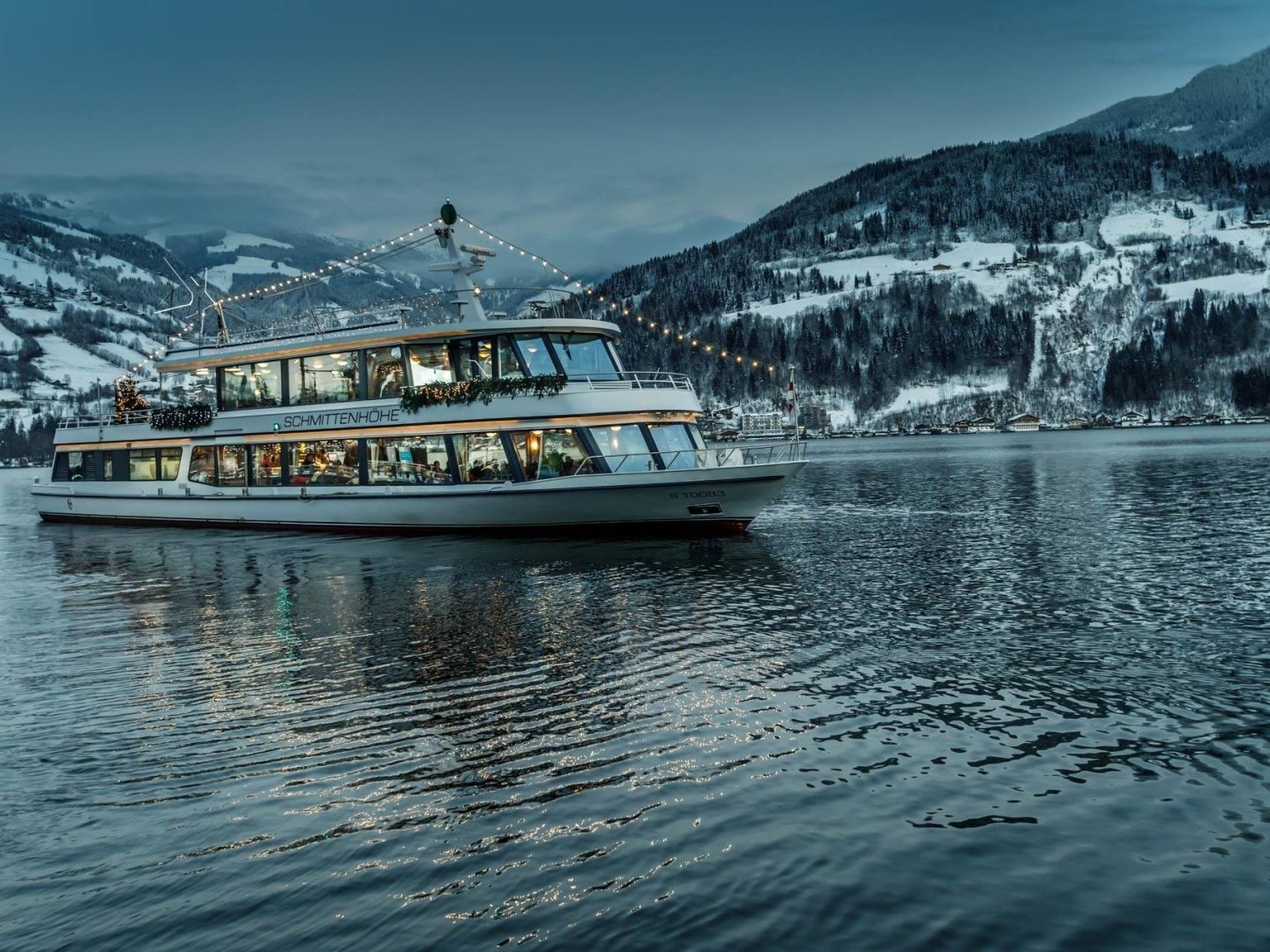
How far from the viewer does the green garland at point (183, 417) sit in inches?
1375

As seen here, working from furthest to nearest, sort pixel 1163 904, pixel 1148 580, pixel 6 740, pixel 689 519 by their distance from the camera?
pixel 689 519
pixel 1148 580
pixel 6 740
pixel 1163 904

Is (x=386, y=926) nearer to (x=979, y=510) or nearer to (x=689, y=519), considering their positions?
(x=689, y=519)

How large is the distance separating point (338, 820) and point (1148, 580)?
1777 cm

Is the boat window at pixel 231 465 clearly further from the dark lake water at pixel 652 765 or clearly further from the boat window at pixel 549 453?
the dark lake water at pixel 652 765

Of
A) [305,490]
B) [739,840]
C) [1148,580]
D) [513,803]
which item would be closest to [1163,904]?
[739,840]

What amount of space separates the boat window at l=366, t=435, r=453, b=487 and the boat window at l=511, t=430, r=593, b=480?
2.99 meters

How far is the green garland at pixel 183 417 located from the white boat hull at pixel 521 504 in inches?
104

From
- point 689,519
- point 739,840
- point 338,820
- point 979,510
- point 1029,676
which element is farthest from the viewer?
point 979,510

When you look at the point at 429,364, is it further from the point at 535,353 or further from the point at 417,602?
the point at 417,602

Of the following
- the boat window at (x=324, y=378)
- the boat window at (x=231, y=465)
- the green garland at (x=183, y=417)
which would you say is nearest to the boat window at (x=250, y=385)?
the green garland at (x=183, y=417)

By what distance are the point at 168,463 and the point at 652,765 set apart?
34.7m

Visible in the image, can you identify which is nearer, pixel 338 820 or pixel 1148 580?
pixel 338 820

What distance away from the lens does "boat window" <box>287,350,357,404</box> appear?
31719mm

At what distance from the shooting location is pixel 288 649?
14.9 m
